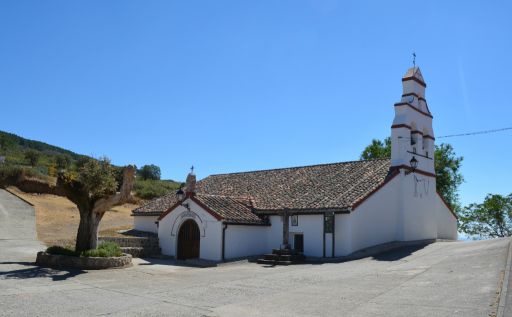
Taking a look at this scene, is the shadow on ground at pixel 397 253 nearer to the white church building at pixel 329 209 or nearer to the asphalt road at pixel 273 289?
the asphalt road at pixel 273 289

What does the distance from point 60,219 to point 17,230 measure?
5.51 metres

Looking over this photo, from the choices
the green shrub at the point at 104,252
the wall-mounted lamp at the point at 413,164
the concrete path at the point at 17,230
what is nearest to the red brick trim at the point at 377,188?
the wall-mounted lamp at the point at 413,164

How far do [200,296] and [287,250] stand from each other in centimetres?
1026

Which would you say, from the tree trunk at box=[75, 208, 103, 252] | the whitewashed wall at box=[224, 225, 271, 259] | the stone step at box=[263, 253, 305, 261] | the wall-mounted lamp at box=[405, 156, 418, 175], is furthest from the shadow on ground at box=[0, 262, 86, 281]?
the wall-mounted lamp at box=[405, 156, 418, 175]

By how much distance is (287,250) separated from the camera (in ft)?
73.3

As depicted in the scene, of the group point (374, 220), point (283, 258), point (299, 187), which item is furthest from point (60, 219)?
point (374, 220)

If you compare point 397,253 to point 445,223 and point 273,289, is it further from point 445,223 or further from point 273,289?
point 273,289

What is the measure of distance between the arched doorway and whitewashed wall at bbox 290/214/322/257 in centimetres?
527

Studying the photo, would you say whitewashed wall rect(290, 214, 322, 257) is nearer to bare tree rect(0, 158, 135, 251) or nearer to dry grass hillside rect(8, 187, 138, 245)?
bare tree rect(0, 158, 135, 251)

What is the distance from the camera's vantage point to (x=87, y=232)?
19484 millimetres

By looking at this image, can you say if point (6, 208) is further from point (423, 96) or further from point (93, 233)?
point (423, 96)

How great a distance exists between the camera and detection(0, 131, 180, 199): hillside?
42800 millimetres

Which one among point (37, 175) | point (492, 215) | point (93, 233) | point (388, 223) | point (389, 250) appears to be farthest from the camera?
point (492, 215)

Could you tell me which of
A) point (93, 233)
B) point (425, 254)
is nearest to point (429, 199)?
point (425, 254)
